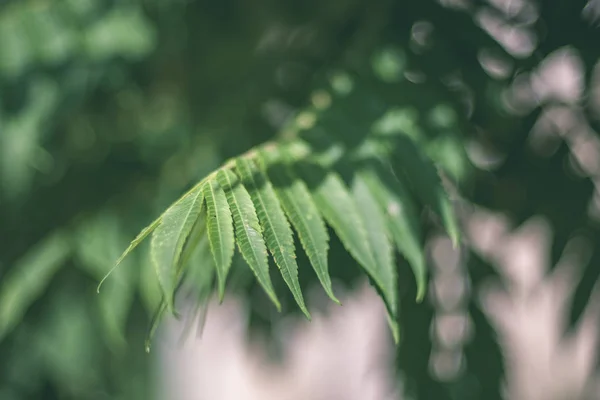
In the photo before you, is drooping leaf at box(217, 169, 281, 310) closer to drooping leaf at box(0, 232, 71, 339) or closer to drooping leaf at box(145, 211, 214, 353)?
drooping leaf at box(145, 211, 214, 353)

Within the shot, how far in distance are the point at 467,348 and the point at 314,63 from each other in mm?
384

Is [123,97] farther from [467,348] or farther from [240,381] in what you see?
[240,381]

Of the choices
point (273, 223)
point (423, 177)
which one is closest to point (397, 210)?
point (423, 177)

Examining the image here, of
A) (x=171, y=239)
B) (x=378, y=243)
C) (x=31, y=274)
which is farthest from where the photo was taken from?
(x=31, y=274)

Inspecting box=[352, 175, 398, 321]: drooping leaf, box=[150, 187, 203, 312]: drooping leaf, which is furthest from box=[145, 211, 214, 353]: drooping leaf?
box=[352, 175, 398, 321]: drooping leaf

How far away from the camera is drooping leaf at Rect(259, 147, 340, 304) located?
17.8 inches

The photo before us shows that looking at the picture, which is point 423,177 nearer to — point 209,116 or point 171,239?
point 171,239

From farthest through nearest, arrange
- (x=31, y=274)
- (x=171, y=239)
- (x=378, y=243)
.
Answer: (x=31, y=274) → (x=378, y=243) → (x=171, y=239)

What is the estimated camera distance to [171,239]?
0.41m

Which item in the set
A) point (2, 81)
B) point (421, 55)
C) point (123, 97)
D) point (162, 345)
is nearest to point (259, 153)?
point (421, 55)

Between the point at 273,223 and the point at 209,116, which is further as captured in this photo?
the point at 209,116

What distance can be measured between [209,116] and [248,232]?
0.50 m

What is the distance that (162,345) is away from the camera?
5.71ft

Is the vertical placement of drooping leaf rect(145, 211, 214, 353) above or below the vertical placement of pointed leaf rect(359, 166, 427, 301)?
above
